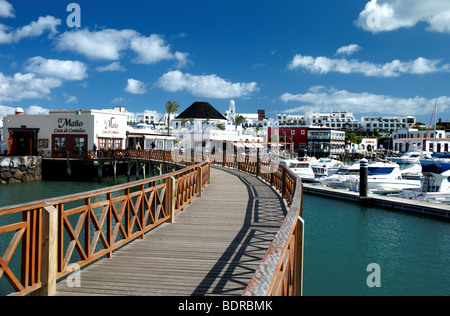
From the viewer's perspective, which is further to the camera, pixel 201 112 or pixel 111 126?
pixel 201 112

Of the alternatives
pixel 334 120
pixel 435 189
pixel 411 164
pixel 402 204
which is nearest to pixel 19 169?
pixel 402 204

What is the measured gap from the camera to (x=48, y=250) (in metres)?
4.41

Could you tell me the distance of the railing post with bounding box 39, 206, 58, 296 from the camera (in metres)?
4.39

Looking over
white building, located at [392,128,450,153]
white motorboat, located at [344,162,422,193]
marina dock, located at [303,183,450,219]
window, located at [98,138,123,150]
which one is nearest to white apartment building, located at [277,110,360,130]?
white building, located at [392,128,450,153]

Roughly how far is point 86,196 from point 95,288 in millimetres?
1323

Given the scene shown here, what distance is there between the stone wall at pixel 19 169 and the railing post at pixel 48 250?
37485 mm

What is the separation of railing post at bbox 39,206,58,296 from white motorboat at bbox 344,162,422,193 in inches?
1134

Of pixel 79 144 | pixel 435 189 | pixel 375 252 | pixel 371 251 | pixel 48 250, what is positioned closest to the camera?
pixel 48 250

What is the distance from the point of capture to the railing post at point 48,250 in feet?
14.4

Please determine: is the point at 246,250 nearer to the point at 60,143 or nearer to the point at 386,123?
the point at 60,143

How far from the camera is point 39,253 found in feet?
14.4

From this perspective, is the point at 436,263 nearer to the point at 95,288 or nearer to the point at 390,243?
the point at 390,243

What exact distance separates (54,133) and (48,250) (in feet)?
136

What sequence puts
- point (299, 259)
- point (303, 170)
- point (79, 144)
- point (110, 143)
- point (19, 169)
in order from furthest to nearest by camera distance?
1. point (110, 143)
2. point (79, 144)
3. point (19, 169)
4. point (303, 170)
5. point (299, 259)
